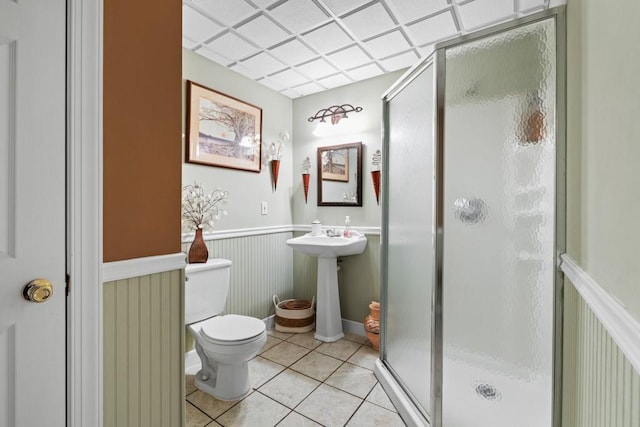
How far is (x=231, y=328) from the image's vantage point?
1758 millimetres

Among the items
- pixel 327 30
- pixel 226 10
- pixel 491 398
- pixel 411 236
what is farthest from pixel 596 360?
pixel 226 10

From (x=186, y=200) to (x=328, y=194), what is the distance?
128 centimetres

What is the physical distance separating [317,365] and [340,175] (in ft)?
5.29

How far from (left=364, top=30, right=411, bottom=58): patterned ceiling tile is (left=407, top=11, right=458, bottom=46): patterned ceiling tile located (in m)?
0.07

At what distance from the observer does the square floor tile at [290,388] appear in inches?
66.8

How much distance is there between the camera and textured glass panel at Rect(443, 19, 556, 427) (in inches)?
41.5

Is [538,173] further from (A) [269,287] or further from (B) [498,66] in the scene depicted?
(A) [269,287]

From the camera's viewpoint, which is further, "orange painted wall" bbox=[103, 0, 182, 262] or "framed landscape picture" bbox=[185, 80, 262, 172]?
"framed landscape picture" bbox=[185, 80, 262, 172]

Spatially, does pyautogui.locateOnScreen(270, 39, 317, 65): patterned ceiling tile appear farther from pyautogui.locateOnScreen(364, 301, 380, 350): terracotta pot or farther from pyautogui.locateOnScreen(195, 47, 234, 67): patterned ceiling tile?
pyautogui.locateOnScreen(364, 301, 380, 350): terracotta pot
